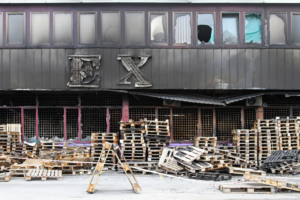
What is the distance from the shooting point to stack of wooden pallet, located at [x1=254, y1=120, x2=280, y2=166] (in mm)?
16219

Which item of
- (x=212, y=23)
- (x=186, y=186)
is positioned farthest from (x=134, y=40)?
(x=186, y=186)

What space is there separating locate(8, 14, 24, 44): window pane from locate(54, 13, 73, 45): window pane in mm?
1869

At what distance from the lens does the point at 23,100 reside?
17.6m

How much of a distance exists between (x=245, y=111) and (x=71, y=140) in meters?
10.0

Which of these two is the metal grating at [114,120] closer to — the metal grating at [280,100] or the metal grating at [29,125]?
the metal grating at [29,125]

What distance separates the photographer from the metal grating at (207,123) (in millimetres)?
17875

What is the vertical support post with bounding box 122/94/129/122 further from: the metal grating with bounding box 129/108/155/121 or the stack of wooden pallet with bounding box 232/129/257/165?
the stack of wooden pallet with bounding box 232/129/257/165

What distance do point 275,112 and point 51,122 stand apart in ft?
42.0

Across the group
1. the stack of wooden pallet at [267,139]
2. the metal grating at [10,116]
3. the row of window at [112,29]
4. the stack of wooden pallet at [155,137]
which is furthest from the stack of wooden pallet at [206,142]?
the metal grating at [10,116]

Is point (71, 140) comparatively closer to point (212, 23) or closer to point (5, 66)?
point (5, 66)

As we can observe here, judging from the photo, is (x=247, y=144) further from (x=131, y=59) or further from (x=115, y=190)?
(x=115, y=190)

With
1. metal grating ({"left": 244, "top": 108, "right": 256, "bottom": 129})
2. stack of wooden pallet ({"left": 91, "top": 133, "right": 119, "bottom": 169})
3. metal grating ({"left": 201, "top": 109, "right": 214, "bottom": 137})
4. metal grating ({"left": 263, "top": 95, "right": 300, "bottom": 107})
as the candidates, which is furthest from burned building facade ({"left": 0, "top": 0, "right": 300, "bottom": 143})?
stack of wooden pallet ({"left": 91, "top": 133, "right": 119, "bottom": 169})

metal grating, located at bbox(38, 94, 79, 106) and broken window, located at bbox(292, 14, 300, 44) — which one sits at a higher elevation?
broken window, located at bbox(292, 14, 300, 44)

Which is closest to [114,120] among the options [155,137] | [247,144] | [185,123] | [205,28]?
[155,137]
